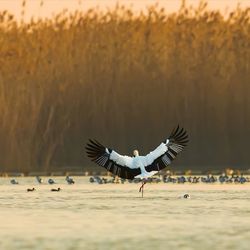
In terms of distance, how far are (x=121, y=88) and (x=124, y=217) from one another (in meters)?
8.33

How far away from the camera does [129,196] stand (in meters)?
14.8

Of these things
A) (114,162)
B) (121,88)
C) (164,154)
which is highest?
(121,88)

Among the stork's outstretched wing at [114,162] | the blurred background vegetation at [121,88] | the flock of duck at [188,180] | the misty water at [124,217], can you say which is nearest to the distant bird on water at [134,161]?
the stork's outstretched wing at [114,162]

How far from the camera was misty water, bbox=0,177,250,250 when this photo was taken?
928 cm

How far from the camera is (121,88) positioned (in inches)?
773

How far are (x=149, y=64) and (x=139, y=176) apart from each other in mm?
6774

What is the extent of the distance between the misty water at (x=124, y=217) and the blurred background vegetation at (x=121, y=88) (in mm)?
2390

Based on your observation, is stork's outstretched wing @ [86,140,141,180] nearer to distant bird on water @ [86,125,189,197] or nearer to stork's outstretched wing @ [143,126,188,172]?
distant bird on water @ [86,125,189,197]

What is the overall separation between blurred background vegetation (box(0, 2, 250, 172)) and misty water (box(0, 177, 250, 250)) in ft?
7.84

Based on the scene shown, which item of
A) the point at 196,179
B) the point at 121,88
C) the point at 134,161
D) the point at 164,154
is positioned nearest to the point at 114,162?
the point at 134,161

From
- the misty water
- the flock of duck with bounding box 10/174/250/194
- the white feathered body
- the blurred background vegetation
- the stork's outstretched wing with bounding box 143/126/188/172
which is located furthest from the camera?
the blurred background vegetation

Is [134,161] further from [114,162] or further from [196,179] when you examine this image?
[196,179]

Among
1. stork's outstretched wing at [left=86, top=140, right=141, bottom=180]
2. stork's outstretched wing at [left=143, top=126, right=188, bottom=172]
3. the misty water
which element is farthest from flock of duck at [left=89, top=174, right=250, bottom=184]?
stork's outstretched wing at [left=86, top=140, right=141, bottom=180]

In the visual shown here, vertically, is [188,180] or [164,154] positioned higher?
[164,154]
